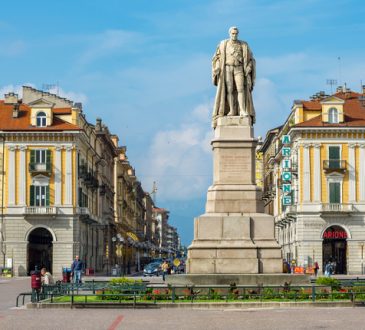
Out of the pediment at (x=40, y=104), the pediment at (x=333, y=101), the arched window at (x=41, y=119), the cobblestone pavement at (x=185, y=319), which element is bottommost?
the cobblestone pavement at (x=185, y=319)

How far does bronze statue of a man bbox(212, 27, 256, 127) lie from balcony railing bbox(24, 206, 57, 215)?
177 ft

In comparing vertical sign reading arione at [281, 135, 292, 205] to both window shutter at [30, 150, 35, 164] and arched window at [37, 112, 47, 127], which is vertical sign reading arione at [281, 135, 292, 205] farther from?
window shutter at [30, 150, 35, 164]

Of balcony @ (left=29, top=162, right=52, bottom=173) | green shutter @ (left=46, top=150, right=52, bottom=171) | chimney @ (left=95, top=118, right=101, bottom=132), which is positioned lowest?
balcony @ (left=29, top=162, right=52, bottom=173)

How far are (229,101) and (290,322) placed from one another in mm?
10346

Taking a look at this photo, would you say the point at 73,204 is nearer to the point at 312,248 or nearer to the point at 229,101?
the point at 312,248

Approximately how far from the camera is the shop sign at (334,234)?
281 ft

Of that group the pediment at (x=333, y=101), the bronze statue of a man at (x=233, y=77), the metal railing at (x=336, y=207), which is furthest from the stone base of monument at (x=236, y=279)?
the pediment at (x=333, y=101)

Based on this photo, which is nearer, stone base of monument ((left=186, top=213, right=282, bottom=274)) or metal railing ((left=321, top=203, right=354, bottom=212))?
stone base of monument ((left=186, top=213, right=282, bottom=274))

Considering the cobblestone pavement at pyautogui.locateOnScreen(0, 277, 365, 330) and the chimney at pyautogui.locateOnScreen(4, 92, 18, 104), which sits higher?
the chimney at pyautogui.locateOnScreen(4, 92, 18, 104)

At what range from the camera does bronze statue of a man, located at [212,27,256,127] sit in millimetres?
31219

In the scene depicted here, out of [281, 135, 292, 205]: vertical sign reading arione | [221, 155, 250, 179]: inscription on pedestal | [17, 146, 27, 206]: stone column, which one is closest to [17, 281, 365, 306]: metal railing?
[221, 155, 250, 179]: inscription on pedestal

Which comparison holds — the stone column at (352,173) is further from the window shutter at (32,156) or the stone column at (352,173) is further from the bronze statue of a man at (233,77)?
the bronze statue of a man at (233,77)

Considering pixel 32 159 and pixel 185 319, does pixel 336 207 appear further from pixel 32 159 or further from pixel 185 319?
pixel 185 319

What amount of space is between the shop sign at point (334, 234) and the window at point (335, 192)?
2692mm
